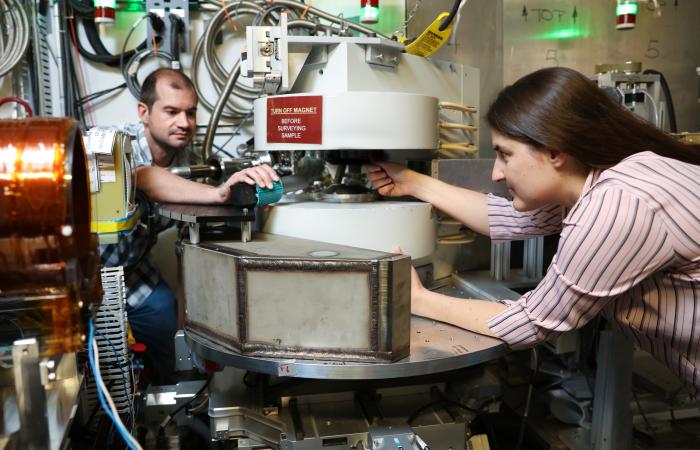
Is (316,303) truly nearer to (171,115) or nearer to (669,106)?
(171,115)

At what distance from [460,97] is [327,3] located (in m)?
0.83

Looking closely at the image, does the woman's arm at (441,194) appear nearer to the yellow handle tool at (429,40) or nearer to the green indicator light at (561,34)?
the yellow handle tool at (429,40)

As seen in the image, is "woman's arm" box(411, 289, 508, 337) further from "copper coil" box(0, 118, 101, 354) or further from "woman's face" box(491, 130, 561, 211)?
"copper coil" box(0, 118, 101, 354)

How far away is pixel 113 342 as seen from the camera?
1223mm

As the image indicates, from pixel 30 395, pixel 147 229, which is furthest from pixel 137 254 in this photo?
pixel 30 395

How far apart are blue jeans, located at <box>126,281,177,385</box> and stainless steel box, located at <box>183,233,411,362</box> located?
3.37 ft

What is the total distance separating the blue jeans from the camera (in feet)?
6.36

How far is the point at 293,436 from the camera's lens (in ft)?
3.42

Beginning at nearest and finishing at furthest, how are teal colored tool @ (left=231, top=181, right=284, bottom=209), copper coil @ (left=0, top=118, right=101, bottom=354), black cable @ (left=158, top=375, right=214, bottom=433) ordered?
copper coil @ (left=0, top=118, right=101, bottom=354), teal colored tool @ (left=231, top=181, right=284, bottom=209), black cable @ (left=158, top=375, right=214, bottom=433)

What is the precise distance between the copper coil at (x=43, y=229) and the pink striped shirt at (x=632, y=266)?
2.41ft

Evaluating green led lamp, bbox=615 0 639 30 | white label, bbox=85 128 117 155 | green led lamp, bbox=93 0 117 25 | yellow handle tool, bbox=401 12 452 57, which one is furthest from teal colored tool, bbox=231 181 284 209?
green led lamp, bbox=615 0 639 30

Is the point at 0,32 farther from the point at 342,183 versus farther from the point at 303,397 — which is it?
the point at 303,397

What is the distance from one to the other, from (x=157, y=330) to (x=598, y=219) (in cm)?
152

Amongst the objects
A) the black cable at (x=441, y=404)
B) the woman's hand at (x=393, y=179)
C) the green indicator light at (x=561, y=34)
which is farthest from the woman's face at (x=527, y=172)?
the green indicator light at (x=561, y=34)
